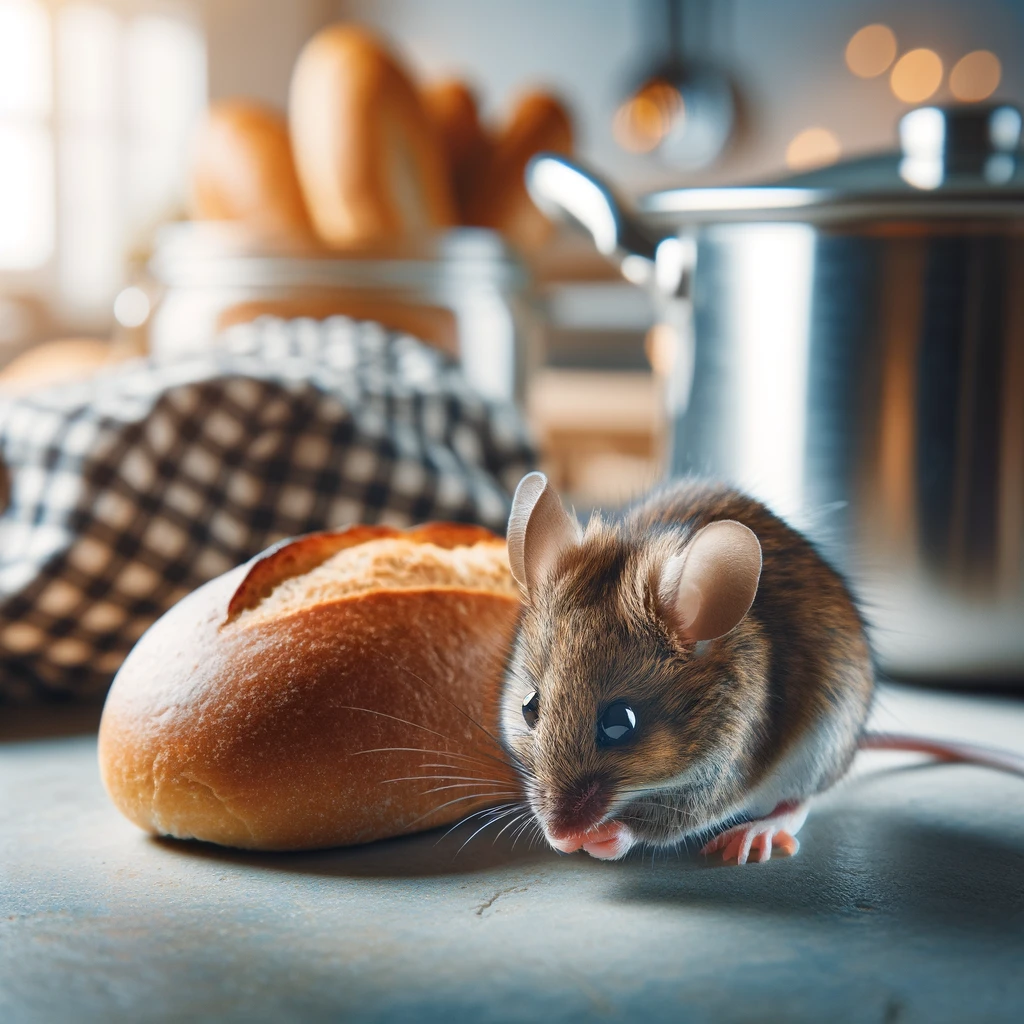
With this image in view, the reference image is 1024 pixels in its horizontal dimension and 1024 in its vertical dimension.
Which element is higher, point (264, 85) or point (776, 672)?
point (264, 85)

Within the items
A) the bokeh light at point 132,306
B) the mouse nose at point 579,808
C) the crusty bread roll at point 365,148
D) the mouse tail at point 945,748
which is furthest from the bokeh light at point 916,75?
the mouse nose at point 579,808

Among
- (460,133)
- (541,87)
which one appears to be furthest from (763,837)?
(541,87)

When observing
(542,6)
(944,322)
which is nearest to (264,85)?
(542,6)

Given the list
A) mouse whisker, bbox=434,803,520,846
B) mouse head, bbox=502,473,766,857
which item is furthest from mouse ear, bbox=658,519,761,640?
mouse whisker, bbox=434,803,520,846

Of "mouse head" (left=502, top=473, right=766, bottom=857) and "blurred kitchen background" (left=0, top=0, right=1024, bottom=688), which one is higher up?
"blurred kitchen background" (left=0, top=0, right=1024, bottom=688)

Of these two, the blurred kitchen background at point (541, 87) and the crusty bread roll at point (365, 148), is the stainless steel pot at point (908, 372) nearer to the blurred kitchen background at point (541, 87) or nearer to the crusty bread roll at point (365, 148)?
the crusty bread roll at point (365, 148)

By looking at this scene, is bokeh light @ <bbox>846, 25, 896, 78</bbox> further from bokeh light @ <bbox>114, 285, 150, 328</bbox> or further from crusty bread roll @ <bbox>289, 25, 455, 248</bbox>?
bokeh light @ <bbox>114, 285, 150, 328</bbox>

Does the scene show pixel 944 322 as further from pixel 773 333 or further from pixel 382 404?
pixel 382 404
